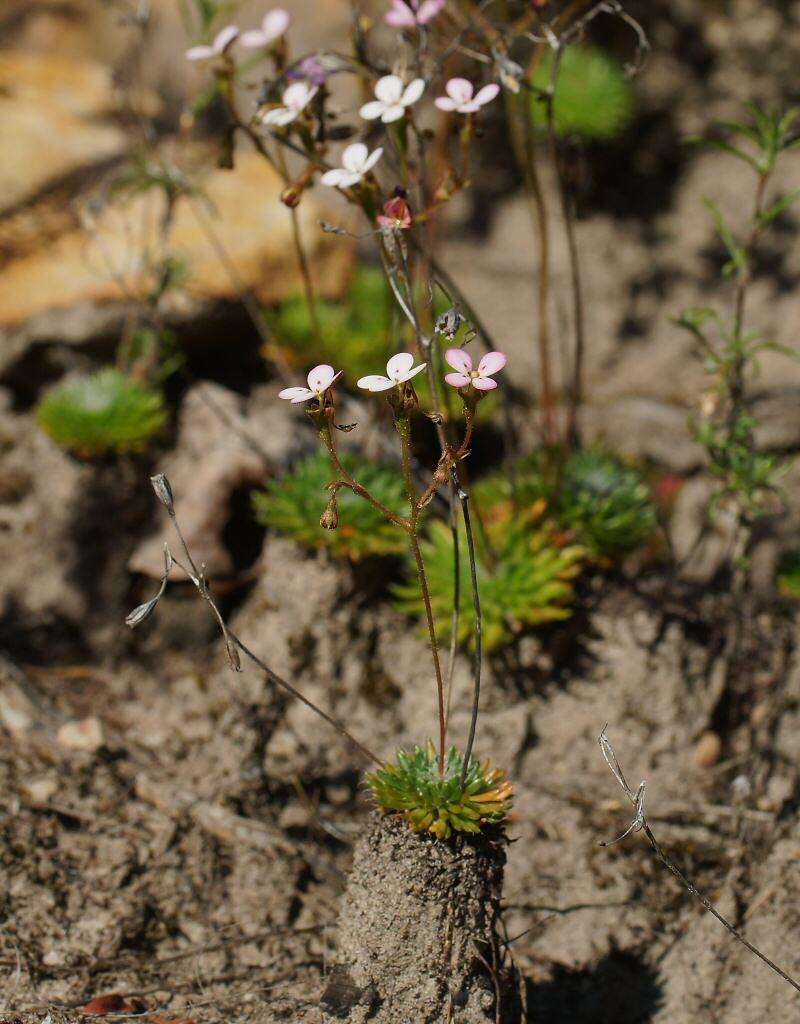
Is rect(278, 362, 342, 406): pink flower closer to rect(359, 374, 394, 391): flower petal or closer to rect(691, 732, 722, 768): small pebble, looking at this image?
rect(359, 374, 394, 391): flower petal

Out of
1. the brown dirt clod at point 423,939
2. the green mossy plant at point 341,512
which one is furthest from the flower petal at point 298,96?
the brown dirt clod at point 423,939

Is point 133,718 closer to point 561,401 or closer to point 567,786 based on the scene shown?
point 567,786

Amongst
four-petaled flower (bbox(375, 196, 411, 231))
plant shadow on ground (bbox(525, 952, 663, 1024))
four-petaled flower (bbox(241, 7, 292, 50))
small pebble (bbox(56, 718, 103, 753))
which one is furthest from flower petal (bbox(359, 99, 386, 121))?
plant shadow on ground (bbox(525, 952, 663, 1024))

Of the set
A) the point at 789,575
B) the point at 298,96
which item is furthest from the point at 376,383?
the point at 789,575

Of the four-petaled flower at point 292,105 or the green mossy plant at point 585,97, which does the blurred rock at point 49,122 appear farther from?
the four-petaled flower at point 292,105

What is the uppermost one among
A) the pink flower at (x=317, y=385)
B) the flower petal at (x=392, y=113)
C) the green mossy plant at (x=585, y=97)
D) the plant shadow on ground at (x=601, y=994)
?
the green mossy plant at (x=585, y=97)

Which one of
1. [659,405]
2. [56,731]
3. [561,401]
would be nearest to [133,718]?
[56,731]
